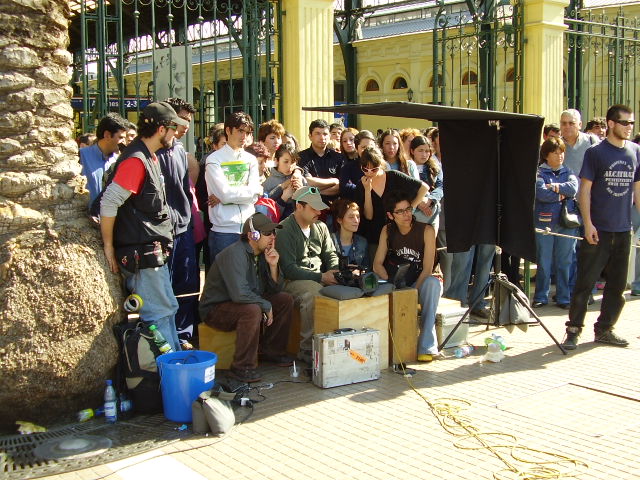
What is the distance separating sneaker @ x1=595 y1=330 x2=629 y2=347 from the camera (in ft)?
22.7

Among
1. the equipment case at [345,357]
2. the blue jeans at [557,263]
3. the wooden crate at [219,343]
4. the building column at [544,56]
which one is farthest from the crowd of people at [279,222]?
Result: the building column at [544,56]

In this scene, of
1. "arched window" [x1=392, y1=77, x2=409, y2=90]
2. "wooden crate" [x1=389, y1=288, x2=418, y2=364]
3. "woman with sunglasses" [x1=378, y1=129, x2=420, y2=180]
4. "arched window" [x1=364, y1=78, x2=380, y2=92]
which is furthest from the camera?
"arched window" [x1=364, y1=78, x2=380, y2=92]

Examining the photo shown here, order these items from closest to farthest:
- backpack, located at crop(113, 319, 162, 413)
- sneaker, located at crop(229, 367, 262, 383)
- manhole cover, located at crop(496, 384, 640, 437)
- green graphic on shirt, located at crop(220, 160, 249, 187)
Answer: manhole cover, located at crop(496, 384, 640, 437) → backpack, located at crop(113, 319, 162, 413) → sneaker, located at crop(229, 367, 262, 383) → green graphic on shirt, located at crop(220, 160, 249, 187)

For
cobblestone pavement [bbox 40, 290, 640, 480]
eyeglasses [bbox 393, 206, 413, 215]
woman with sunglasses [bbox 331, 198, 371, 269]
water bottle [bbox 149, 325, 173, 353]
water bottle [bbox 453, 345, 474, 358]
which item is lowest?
cobblestone pavement [bbox 40, 290, 640, 480]

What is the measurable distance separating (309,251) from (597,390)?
271cm

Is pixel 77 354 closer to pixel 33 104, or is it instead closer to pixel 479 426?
pixel 33 104

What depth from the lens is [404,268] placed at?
645 cm

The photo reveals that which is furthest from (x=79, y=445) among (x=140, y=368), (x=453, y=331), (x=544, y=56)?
(x=544, y=56)

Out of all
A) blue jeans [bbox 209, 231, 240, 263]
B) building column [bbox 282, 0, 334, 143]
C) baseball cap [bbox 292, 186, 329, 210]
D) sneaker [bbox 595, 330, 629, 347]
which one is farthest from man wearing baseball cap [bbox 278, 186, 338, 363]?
building column [bbox 282, 0, 334, 143]

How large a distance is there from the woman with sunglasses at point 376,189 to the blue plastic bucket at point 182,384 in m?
2.61

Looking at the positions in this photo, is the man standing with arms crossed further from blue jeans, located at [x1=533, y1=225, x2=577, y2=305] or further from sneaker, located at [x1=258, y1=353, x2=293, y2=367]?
sneaker, located at [x1=258, y1=353, x2=293, y2=367]

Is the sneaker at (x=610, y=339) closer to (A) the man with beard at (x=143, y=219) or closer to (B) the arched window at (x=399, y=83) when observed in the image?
(A) the man with beard at (x=143, y=219)

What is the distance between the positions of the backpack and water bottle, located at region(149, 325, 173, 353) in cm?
2

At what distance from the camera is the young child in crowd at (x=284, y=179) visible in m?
7.31
